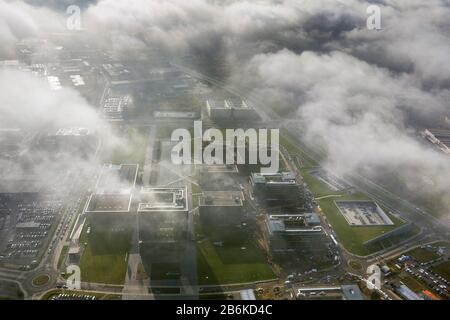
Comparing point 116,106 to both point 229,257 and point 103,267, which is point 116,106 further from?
point 229,257

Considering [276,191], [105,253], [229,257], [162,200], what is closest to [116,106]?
[162,200]

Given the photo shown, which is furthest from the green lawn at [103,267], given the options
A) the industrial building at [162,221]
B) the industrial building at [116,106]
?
the industrial building at [116,106]

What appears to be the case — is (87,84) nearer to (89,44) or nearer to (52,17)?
(89,44)

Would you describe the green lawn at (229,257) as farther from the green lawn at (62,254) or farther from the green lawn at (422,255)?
the green lawn at (422,255)

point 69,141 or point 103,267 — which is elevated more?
point 69,141

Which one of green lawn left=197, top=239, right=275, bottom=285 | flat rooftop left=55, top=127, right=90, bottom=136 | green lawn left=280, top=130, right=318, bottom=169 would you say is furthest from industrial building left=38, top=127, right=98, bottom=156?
green lawn left=280, top=130, right=318, bottom=169

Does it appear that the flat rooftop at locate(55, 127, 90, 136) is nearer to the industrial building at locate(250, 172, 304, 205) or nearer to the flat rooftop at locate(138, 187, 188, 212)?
the flat rooftop at locate(138, 187, 188, 212)
